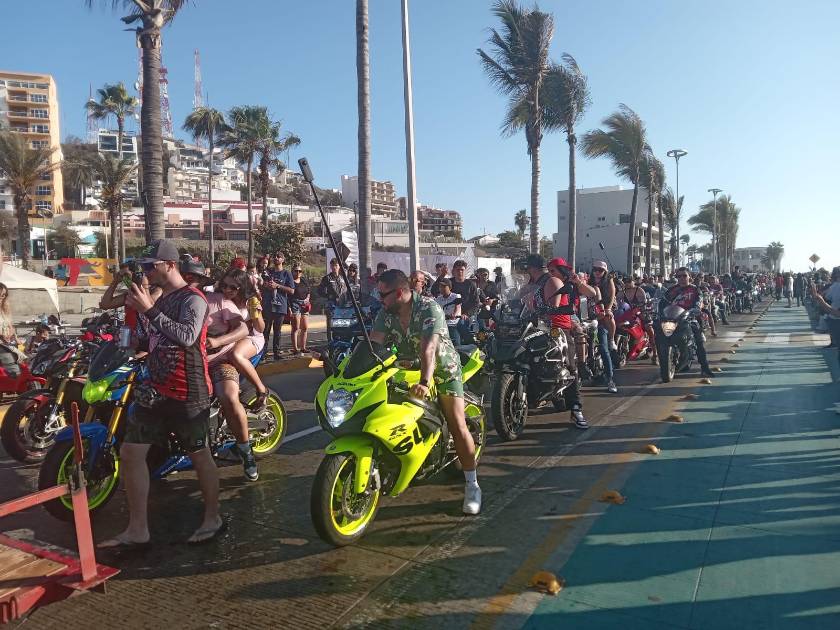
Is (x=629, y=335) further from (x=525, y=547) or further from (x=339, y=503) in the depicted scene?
(x=339, y=503)

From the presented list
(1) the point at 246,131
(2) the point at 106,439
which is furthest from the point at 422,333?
(1) the point at 246,131

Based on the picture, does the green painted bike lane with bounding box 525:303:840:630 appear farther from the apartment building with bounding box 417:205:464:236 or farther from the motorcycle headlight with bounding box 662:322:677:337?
the apartment building with bounding box 417:205:464:236

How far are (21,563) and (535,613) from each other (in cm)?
247

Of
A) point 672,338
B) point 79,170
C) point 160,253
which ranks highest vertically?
point 79,170

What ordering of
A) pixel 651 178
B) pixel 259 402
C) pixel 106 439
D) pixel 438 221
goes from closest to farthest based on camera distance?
pixel 106 439, pixel 259 402, pixel 651 178, pixel 438 221

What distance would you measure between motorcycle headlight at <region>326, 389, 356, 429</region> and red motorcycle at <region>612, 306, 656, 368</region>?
8163 millimetres

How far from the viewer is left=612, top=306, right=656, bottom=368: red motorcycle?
466 inches

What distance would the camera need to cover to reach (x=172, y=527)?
4.59m

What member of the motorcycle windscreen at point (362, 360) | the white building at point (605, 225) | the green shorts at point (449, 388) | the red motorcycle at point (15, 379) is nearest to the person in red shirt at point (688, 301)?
the green shorts at point (449, 388)

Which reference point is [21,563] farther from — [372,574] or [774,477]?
[774,477]

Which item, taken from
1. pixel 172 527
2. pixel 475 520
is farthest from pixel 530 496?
pixel 172 527

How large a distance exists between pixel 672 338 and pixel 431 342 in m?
7.49

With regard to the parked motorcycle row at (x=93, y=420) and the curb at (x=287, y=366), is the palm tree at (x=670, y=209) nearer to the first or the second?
the curb at (x=287, y=366)

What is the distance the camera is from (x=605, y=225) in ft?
269
